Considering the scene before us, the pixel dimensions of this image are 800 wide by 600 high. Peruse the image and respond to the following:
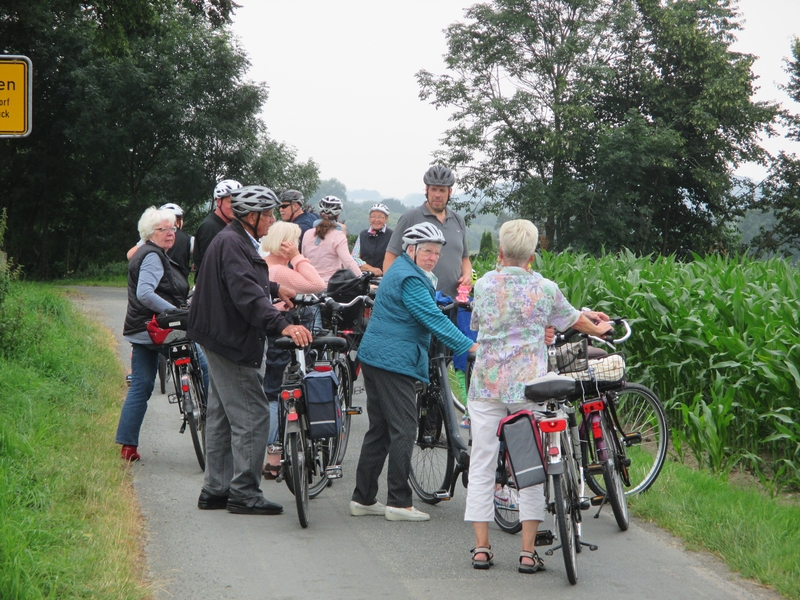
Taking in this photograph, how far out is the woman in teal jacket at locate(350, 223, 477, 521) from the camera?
5797 millimetres

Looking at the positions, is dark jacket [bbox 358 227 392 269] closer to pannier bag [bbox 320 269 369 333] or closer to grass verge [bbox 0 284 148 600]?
grass verge [bbox 0 284 148 600]

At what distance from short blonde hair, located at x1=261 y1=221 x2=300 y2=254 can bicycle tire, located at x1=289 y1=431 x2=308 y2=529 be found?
1.69 m

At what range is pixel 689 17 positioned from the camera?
137ft

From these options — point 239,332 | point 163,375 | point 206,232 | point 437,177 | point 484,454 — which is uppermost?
point 437,177

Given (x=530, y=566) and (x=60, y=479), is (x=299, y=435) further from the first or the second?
(x=530, y=566)

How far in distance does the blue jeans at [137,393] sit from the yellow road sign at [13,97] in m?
1.94

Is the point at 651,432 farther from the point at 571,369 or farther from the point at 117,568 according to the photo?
the point at 117,568

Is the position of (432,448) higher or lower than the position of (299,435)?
lower

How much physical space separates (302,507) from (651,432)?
2.69 meters

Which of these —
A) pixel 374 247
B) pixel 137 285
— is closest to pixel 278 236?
pixel 137 285

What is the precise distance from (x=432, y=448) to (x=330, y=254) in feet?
12.2

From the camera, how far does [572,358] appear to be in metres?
5.98

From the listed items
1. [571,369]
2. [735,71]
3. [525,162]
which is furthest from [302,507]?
[525,162]

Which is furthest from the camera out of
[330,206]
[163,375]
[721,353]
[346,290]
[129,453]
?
[163,375]
